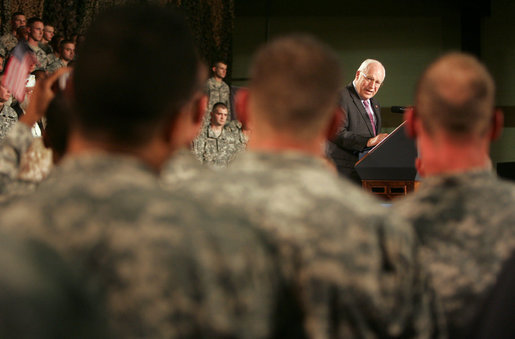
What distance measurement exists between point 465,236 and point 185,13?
7521 mm

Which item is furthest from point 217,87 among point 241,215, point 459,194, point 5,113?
point 241,215

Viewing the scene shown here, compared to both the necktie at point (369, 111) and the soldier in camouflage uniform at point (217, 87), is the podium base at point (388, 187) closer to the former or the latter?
the necktie at point (369, 111)

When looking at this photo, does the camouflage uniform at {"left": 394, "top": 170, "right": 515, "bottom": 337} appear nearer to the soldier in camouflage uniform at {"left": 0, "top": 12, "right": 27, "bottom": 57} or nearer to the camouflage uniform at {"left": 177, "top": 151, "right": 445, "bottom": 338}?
the camouflage uniform at {"left": 177, "top": 151, "right": 445, "bottom": 338}

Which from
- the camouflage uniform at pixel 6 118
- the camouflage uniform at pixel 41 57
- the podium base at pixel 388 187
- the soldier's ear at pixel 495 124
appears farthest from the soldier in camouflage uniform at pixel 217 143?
the soldier's ear at pixel 495 124

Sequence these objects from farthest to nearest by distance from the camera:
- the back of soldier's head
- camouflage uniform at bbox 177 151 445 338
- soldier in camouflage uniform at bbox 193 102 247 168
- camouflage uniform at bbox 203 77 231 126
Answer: camouflage uniform at bbox 203 77 231 126 < soldier in camouflage uniform at bbox 193 102 247 168 < camouflage uniform at bbox 177 151 445 338 < the back of soldier's head

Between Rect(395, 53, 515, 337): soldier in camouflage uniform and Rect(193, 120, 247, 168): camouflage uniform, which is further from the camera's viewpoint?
Rect(193, 120, 247, 168): camouflage uniform

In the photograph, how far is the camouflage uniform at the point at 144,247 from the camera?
0.63 metres

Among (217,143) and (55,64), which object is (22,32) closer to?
(55,64)

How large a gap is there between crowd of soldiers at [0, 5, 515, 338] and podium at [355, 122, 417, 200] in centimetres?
162

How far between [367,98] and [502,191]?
9.45 ft

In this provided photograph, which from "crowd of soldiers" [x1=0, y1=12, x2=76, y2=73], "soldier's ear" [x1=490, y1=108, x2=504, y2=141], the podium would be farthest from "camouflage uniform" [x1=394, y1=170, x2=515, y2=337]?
"crowd of soldiers" [x1=0, y1=12, x2=76, y2=73]

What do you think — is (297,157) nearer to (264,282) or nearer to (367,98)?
(264,282)

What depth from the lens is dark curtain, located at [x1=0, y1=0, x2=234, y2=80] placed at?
7706mm

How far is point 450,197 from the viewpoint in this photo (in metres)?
1.10
